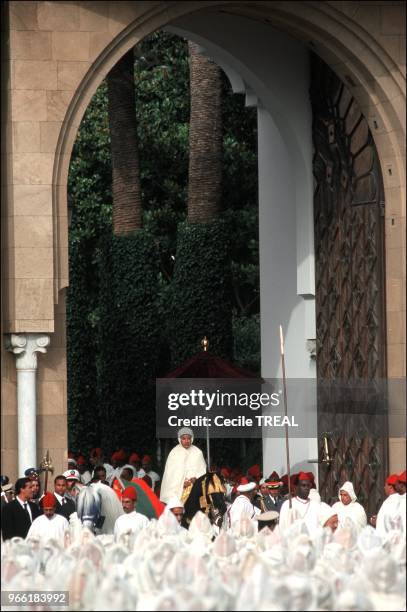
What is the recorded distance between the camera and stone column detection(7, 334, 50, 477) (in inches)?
699

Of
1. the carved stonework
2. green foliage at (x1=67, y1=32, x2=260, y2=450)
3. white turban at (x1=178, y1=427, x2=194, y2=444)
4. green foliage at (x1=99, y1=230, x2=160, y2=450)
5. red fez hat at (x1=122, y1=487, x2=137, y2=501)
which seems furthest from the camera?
green foliage at (x1=67, y1=32, x2=260, y2=450)

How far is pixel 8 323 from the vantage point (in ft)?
58.4

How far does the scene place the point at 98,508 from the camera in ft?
57.7

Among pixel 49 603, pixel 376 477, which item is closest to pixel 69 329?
pixel 376 477

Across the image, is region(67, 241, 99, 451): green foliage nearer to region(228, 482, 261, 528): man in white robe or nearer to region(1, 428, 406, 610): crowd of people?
region(1, 428, 406, 610): crowd of people

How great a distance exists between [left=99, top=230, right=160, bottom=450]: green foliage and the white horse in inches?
462

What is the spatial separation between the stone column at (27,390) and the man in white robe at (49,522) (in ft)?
4.39

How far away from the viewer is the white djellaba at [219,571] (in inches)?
439

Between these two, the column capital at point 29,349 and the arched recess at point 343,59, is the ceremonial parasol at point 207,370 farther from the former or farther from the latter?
the column capital at point 29,349

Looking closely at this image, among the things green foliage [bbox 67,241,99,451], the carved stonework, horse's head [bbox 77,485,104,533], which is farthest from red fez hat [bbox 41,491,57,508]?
green foliage [bbox 67,241,99,451]

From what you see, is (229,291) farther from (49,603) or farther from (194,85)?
(49,603)

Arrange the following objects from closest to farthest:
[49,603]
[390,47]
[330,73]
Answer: [49,603]
[390,47]
[330,73]

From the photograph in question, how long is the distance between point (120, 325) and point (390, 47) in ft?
39.3

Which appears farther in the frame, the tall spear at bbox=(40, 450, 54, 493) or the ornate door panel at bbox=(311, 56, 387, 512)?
the ornate door panel at bbox=(311, 56, 387, 512)
